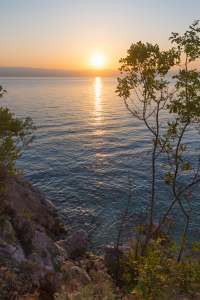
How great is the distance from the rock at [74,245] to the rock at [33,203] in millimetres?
2474

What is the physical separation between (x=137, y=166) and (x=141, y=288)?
29859mm

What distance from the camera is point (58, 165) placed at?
37031mm

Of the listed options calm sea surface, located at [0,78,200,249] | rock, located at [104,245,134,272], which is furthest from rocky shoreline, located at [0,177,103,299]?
calm sea surface, located at [0,78,200,249]

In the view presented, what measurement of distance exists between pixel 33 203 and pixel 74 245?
18.9 feet

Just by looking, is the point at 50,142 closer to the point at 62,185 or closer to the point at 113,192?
the point at 62,185

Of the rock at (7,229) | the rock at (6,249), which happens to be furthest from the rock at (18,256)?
the rock at (7,229)

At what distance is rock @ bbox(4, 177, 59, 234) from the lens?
58.4 ft

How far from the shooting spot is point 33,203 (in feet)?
62.5

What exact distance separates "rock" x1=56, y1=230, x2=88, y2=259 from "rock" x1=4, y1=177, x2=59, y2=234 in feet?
8.12

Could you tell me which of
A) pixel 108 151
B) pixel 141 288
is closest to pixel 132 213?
pixel 141 288

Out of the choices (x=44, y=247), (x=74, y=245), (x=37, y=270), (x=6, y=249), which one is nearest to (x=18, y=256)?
(x=6, y=249)

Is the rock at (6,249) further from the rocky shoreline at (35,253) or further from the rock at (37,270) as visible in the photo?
the rock at (37,270)

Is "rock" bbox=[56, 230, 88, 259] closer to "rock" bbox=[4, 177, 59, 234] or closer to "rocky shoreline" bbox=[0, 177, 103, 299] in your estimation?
"rocky shoreline" bbox=[0, 177, 103, 299]

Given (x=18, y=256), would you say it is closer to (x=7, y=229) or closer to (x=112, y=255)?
(x=7, y=229)
